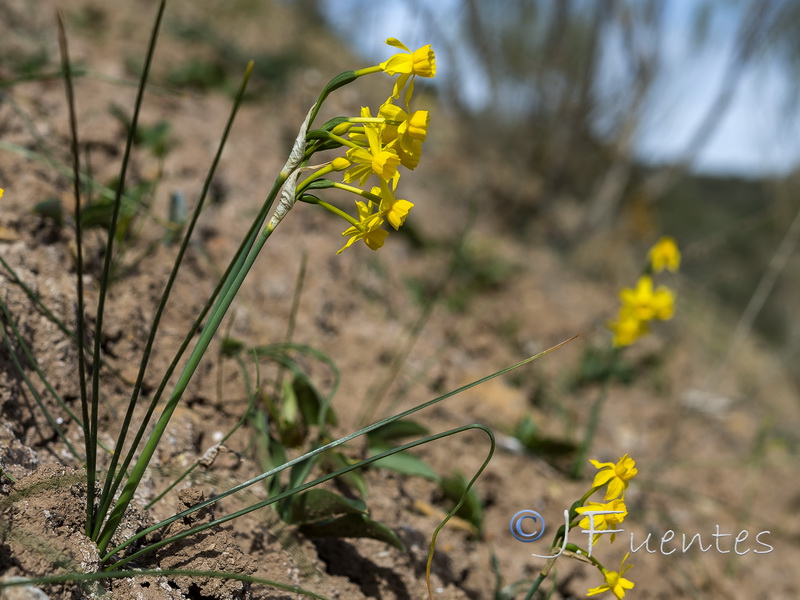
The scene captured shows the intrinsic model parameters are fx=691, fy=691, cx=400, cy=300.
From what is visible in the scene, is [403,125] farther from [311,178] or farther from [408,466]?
[408,466]

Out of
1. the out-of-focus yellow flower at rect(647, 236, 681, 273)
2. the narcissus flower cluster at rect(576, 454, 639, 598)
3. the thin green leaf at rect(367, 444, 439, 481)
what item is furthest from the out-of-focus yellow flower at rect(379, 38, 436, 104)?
the out-of-focus yellow flower at rect(647, 236, 681, 273)

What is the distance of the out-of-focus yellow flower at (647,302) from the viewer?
2.21 m

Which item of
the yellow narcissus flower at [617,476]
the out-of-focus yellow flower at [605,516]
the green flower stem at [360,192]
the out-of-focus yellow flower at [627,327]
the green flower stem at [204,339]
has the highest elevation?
the out-of-focus yellow flower at [627,327]

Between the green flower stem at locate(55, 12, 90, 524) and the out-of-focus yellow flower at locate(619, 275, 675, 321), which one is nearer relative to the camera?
the green flower stem at locate(55, 12, 90, 524)

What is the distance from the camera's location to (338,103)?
4.33m

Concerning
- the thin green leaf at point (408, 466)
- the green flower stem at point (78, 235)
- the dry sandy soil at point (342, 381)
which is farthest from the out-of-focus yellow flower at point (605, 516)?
the green flower stem at point (78, 235)

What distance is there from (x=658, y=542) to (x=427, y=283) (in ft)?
5.41

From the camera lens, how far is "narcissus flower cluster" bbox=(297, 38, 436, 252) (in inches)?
34.7

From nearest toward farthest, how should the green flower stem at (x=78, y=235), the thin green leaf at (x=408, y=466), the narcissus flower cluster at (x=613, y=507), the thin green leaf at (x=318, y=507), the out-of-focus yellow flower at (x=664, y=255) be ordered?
the green flower stem at (x=78, y=235)
the narcissus flower cluster at (x=613, y=507)
the thin green leaf at (x=318, y=507)
the thin green leaf at (x=408, y=466)
the out-of-focus yellow flower at (x=664, y=255)

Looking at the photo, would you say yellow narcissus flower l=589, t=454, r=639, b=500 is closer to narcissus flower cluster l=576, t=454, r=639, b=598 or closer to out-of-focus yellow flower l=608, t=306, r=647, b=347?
narcissus flower cluster l=576, t=454, r=639, b=598

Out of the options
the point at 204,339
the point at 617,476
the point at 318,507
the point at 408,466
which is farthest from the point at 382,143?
the point at 408,466

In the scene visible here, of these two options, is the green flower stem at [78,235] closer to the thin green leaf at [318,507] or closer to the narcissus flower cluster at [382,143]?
the narcissus flower cluster at [382,143]

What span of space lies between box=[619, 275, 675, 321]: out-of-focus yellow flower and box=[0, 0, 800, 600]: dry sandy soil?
0.51 m

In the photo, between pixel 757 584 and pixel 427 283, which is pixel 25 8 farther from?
pixel 757 584
